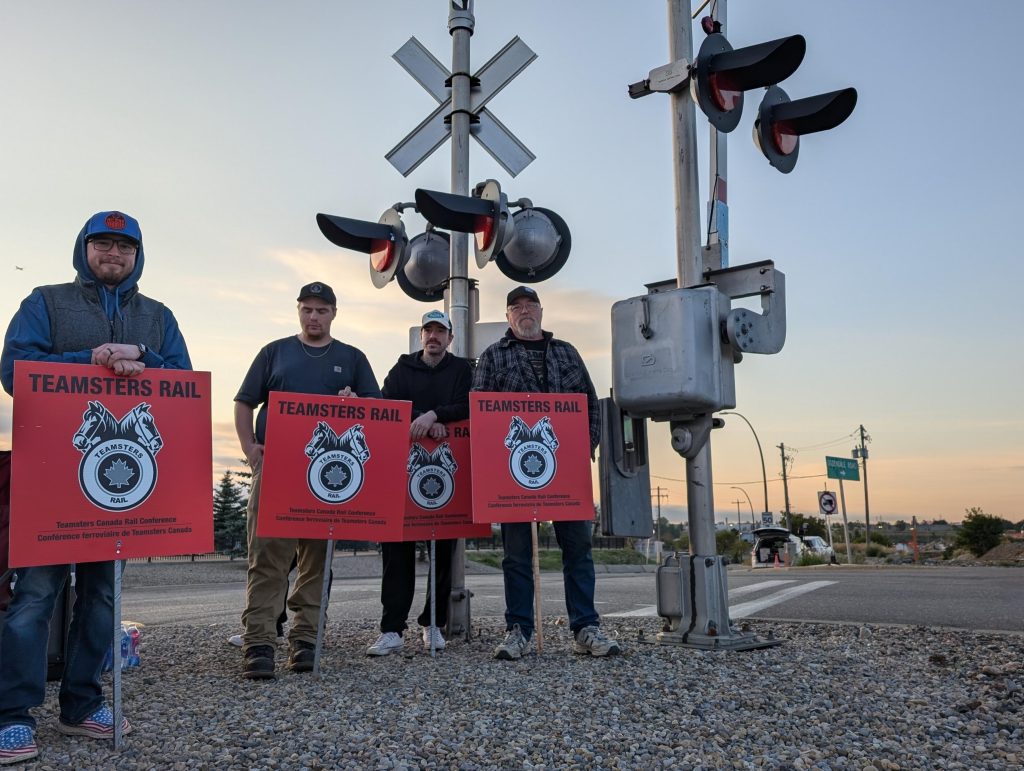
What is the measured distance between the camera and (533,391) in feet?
18.3

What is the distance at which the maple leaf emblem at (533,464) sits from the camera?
5367 millimetres

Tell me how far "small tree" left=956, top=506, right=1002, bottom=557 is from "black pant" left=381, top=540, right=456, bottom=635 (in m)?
41.1

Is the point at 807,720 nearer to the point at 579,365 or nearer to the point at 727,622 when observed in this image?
the point at 727,622

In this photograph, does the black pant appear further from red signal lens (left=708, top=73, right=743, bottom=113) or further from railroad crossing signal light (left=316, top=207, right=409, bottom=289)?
red signal lens (left=708, top=73, right=743, bottom=113)

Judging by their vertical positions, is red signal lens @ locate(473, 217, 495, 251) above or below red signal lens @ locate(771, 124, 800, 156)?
below

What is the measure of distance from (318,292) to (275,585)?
1.76 meters

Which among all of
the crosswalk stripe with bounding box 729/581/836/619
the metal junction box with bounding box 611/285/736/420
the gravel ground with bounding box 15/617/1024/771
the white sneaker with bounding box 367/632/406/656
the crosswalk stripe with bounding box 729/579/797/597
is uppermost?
the metal junction box with bounding box 611/285/736/420

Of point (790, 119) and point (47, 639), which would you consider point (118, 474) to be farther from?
point (790, 119)

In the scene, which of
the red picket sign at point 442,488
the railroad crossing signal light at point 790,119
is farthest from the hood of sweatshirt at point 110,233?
the railroad crossing signal light at point 790,119

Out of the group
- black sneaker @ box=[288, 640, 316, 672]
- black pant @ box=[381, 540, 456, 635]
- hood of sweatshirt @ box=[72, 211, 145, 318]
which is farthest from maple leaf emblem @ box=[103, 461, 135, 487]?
black pant @ box=[381, 540, 456, 635]

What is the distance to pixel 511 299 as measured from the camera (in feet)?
18.2

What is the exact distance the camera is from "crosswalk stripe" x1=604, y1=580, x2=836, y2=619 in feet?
27.2

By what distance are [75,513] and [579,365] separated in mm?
3241

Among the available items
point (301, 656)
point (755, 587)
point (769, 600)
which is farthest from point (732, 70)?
point (755, 587)
